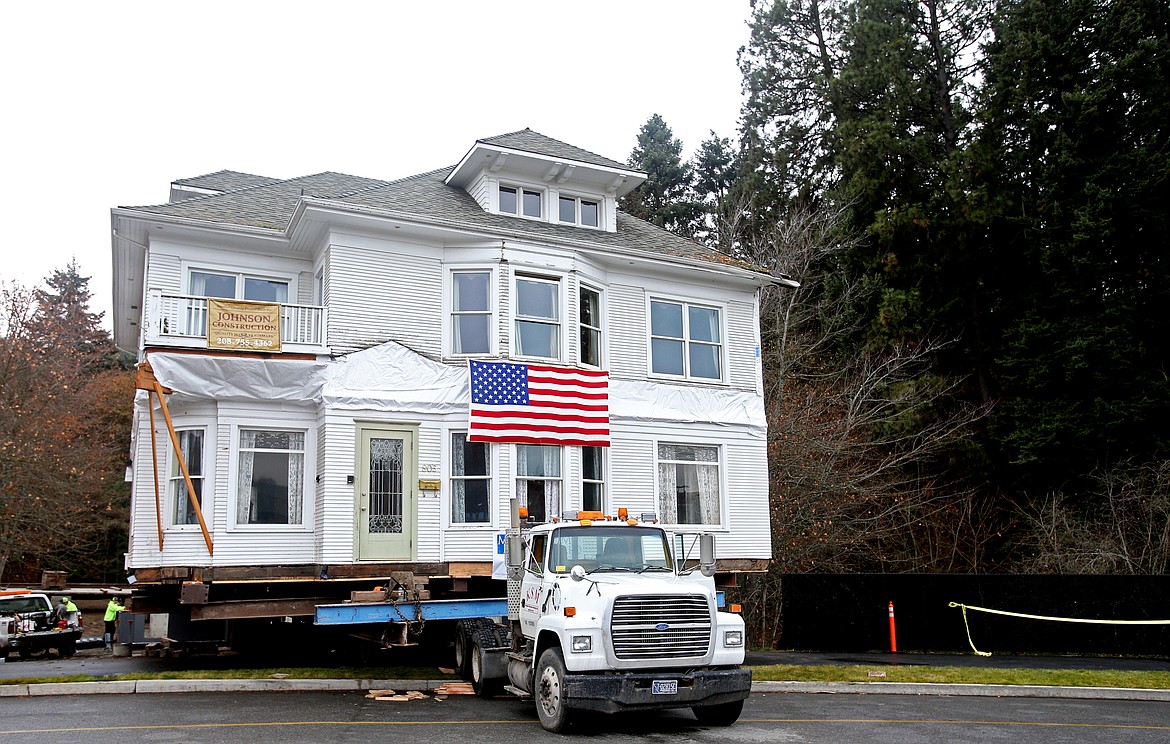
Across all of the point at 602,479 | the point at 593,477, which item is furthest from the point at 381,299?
the point at 602,479

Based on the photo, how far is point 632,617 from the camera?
10633 millimetres

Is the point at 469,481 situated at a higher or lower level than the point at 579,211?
lower

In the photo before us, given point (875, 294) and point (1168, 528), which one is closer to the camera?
point (1168, 528)

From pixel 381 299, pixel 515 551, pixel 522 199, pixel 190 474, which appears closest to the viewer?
pixel 515 551

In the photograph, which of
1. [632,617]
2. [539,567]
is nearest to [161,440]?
[539,567]

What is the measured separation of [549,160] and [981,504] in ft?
63.4

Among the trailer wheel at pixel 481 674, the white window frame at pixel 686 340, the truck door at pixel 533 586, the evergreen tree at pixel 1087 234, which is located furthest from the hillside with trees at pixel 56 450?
the evergreen tree at pixel 1087 234

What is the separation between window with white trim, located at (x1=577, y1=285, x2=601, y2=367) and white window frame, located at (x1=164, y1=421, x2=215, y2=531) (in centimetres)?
740

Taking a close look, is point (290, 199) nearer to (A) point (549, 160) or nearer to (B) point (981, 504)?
(A) point (549, 160)

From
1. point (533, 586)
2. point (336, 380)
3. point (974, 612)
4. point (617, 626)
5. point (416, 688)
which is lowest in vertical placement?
point (416, 688)

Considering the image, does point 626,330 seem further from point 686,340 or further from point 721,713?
point 721,713

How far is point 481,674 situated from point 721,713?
3.88m

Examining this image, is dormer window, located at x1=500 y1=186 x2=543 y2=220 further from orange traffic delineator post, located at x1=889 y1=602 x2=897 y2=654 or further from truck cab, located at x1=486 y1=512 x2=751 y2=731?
orange traffic delineator post, located at x1=889 y1=602 x2=897 y2=654

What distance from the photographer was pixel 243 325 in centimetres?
1714
